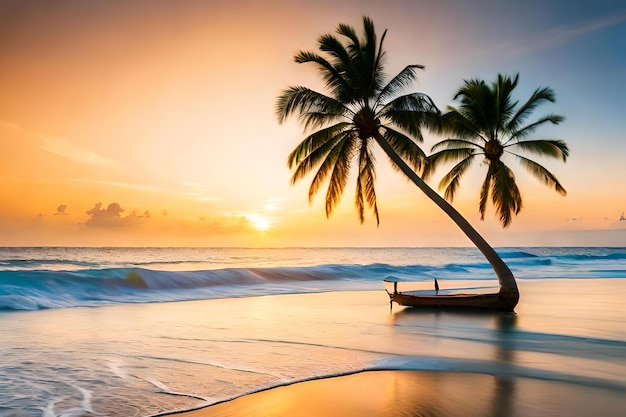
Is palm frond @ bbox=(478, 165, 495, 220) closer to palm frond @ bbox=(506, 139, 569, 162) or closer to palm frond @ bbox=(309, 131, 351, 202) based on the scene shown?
palm frond @ bbox=(506, 139, 569, 162)

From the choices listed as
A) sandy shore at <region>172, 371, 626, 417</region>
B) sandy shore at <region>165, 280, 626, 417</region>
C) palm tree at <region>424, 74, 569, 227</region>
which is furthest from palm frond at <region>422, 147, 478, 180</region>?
sandy shore at <region>172, 371, 626, 417</region>

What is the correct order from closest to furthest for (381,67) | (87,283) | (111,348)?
(111,348) < (381,67) < (87,283)

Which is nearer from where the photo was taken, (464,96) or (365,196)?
(365,196)

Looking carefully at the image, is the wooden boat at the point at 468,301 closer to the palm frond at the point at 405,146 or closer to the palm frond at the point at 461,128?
the palm frond at the point at 405,146

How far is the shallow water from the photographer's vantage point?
238 inches

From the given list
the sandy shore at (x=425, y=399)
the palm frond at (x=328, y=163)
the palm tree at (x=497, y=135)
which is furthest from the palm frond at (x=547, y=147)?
the sandy shore at (x=425, y=399)

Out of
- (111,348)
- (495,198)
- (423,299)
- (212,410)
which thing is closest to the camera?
(212,410)

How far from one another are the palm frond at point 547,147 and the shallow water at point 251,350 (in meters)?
5.80

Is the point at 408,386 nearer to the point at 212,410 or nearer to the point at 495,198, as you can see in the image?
the point at 212,410

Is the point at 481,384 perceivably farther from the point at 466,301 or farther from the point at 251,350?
the point at 466,301

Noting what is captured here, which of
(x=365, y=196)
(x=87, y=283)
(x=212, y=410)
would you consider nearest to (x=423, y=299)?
(x=365, y=196)

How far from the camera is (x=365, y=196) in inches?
677

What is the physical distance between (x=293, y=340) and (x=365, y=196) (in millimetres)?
8448

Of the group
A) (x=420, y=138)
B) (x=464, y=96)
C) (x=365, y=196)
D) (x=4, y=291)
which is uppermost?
(x=464, y=96)
